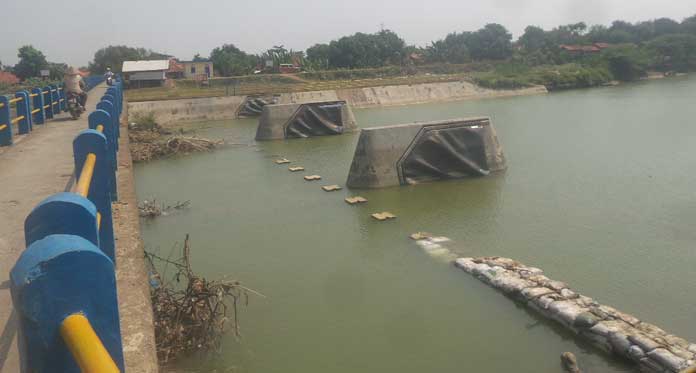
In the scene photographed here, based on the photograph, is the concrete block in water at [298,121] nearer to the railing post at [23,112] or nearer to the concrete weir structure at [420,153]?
the concrete weir structure at [420,153]

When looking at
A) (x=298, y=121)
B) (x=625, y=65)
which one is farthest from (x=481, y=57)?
(x=298, y=121)

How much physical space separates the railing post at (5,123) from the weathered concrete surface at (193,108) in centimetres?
1718

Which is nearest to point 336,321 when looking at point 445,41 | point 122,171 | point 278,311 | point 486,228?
point 278,311

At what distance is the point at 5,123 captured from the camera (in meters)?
9.87

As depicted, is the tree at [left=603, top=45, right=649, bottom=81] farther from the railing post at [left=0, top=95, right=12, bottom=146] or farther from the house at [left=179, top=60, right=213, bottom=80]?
the railing post at [left=0, top=95, right=12, bottom=146]

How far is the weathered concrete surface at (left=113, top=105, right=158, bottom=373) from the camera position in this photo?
3.22m

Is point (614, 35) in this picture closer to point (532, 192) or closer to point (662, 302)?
point (532, 192)

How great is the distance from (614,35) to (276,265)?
79440 millimetres

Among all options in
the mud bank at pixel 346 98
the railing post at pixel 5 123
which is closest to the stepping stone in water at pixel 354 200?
the railing post at pixel 5 123

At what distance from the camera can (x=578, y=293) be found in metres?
5.84

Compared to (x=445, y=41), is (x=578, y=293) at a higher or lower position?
lower

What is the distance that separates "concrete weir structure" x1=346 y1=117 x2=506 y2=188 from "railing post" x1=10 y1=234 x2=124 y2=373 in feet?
30.8

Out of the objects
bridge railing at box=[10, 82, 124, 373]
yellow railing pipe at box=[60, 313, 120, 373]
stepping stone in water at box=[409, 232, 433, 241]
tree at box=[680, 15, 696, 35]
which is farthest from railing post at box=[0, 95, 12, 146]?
tree at box=[680, 15, 696, 35]

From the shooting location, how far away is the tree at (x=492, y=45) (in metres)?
66.9
